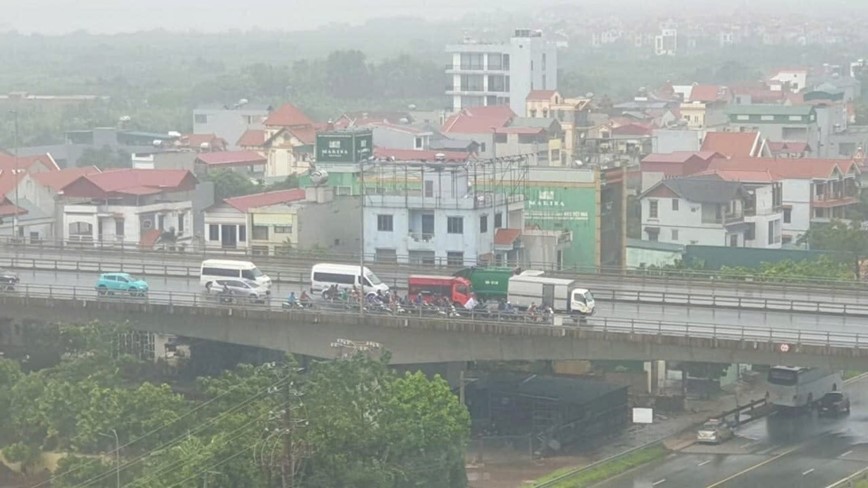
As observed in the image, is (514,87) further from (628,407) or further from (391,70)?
(628,407)

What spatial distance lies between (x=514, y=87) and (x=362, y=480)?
35843 millimetres

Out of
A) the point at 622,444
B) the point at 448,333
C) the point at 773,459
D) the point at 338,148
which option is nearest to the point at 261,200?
the point at 338,148

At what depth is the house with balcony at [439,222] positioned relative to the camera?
22.6m

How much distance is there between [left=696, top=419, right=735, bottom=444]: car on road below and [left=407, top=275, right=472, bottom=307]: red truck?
2554 mm

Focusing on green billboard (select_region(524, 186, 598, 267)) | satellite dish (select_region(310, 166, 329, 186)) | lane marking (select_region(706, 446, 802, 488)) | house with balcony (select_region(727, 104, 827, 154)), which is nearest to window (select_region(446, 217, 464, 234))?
green billboard (select_region(524, 186, 598, 267))

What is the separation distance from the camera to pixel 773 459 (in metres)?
16.8

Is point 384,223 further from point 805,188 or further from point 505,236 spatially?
point 805,188

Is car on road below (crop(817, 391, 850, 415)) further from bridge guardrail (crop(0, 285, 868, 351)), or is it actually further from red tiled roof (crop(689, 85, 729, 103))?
red tiled roof (crop(689, 85, 729, 103))

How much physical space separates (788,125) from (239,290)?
75.7 ft

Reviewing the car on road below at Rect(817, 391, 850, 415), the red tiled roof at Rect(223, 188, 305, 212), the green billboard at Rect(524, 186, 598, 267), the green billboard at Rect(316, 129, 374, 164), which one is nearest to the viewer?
the car on road below at Rect(817, 391, 850, 415)

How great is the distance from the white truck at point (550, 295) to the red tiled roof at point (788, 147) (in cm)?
1873

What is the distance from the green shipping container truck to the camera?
61.1 feet

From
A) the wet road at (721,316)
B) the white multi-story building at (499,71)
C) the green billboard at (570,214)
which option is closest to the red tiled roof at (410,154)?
the green billboard at (570,214)

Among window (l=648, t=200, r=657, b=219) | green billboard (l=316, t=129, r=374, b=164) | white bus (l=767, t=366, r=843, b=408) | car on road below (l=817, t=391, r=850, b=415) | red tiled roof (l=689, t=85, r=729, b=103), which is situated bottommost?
car on road below (l=817, t=391, r=850, b=415)
